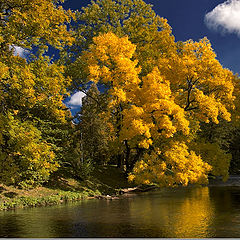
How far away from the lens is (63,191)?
22469 mm

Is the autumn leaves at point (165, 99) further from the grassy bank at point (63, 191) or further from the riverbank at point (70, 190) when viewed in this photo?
the grassy bank at point (63, 191)

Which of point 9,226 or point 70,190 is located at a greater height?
point 70,190

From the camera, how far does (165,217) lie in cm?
1302

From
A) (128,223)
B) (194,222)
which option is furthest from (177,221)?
(128,223)

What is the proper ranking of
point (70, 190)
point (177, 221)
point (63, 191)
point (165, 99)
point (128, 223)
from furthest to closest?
point (70, 190)
point (63, 191)
point (165, 99)
point (177, 221)
point (128, 223)

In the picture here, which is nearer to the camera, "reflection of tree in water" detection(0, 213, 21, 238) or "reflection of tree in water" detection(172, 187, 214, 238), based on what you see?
"reflection of tree in water" detection(172, 187, 214, 238)

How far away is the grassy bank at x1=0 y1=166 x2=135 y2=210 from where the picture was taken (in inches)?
739

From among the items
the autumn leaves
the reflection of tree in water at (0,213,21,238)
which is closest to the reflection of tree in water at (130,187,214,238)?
the reflection of tree in water at (0,213,21,238)

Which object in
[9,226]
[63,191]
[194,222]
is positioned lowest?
[194,222]

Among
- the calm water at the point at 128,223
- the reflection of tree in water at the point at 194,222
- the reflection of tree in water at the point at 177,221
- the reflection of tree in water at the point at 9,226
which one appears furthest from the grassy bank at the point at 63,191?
the reflection of tree in water at the point at 194,222

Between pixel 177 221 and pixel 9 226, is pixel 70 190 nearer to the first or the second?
pixel 9 226

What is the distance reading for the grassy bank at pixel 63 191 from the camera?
18766 millimetres

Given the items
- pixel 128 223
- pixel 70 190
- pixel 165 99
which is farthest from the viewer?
pixel 70 190

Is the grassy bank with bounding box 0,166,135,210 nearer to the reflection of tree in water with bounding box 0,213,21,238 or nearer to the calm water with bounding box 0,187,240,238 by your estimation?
the reflection of tree in water with bounding box 0,213,21,238
